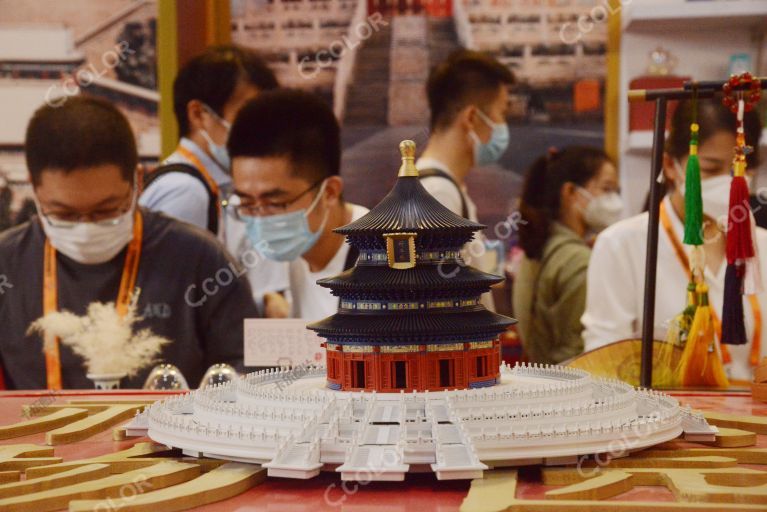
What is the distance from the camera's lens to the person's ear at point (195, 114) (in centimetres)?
717

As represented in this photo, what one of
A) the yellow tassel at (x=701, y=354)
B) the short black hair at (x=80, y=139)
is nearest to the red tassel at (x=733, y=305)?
the yellow tassel at (x=701, y=354)

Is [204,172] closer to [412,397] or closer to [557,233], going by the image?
[557,233]

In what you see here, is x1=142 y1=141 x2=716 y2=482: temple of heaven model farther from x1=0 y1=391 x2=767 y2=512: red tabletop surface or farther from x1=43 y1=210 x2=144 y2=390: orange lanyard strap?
x1=43 y1=210 x2=144 y2=390: orange lanyard strap

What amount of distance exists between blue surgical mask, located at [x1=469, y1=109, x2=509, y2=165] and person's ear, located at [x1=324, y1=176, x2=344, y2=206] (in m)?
1.07

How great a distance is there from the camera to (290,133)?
683 cm

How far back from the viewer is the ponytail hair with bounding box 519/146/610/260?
287 inches

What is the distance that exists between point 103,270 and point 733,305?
3986 mm

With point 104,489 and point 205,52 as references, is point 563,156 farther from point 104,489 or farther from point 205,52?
point 104,489

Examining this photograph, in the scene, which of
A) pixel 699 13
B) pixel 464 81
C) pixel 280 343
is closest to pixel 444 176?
pixel 464 81

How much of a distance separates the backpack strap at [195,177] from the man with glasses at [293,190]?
15 cm

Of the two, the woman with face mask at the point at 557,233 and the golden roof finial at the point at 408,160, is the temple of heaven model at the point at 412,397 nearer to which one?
the golden roof finial at the point at 408,160

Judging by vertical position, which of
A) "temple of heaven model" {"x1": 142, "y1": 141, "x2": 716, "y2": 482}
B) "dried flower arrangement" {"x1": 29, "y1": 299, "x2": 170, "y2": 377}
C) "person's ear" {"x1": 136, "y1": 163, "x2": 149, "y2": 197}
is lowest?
"dried flower arrangement" {"x1": 29, "y1": 299, "x2": 170, "y2": 377}

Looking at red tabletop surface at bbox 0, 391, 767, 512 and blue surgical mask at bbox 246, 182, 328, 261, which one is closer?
red tabletop surface at bbox 0, 391, 767, 512

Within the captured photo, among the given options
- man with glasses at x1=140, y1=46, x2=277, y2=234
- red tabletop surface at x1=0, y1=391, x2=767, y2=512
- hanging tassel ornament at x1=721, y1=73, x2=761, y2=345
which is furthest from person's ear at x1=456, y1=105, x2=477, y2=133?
red tabletop surface at x1=0, y1=391, x2=767, y2=512
